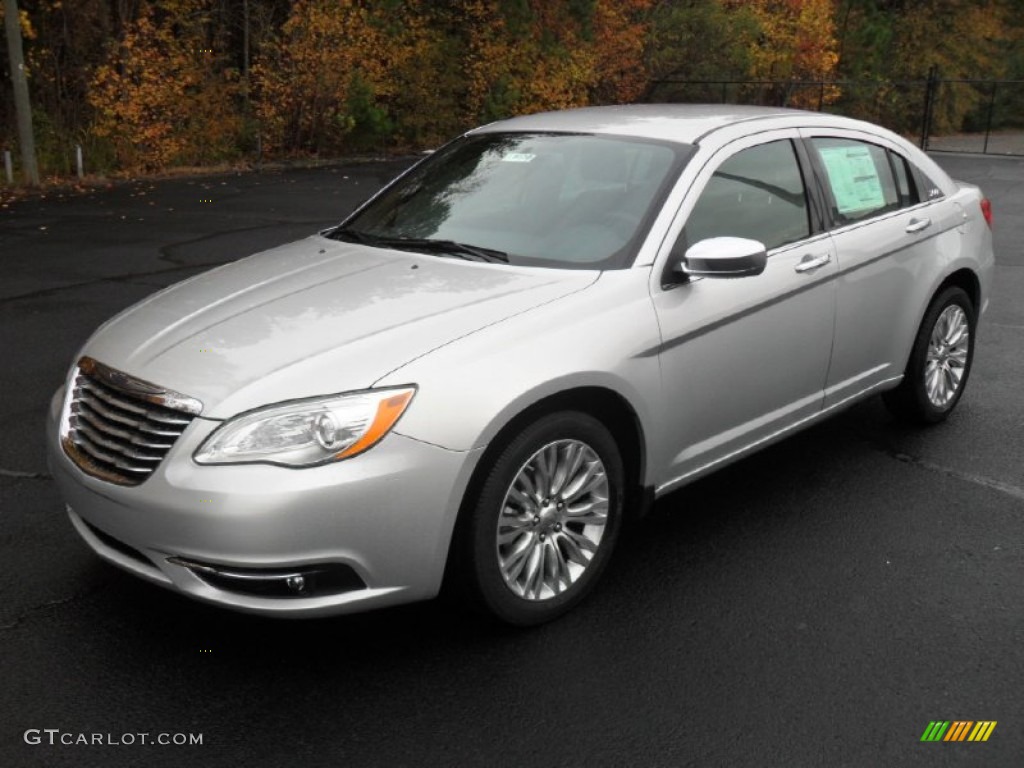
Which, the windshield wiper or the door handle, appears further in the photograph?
the door handle

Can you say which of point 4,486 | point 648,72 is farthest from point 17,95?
point 648,72

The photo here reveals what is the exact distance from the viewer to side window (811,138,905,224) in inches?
196

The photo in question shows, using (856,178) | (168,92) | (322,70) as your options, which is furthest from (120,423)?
(322,70)

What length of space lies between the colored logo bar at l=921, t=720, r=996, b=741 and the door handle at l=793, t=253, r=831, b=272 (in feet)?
6.50

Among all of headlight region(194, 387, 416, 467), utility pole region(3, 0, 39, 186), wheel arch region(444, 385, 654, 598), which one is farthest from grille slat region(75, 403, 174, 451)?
utility pole region(3, 0, 39, 186)

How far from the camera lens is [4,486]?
489 cm

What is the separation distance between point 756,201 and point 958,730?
2.23 metres

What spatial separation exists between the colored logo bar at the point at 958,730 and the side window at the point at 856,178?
2416 mm

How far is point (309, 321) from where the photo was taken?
12.1 feet

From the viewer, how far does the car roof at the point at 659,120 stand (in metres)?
4.62

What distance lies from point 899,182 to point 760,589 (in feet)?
8.08

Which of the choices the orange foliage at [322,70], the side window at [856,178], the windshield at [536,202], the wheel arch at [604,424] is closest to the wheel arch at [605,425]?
the wheel arch at [604,424]

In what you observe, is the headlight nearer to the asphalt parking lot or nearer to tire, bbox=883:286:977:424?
the asphalt parking lot

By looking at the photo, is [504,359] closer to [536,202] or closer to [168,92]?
[536,202]
